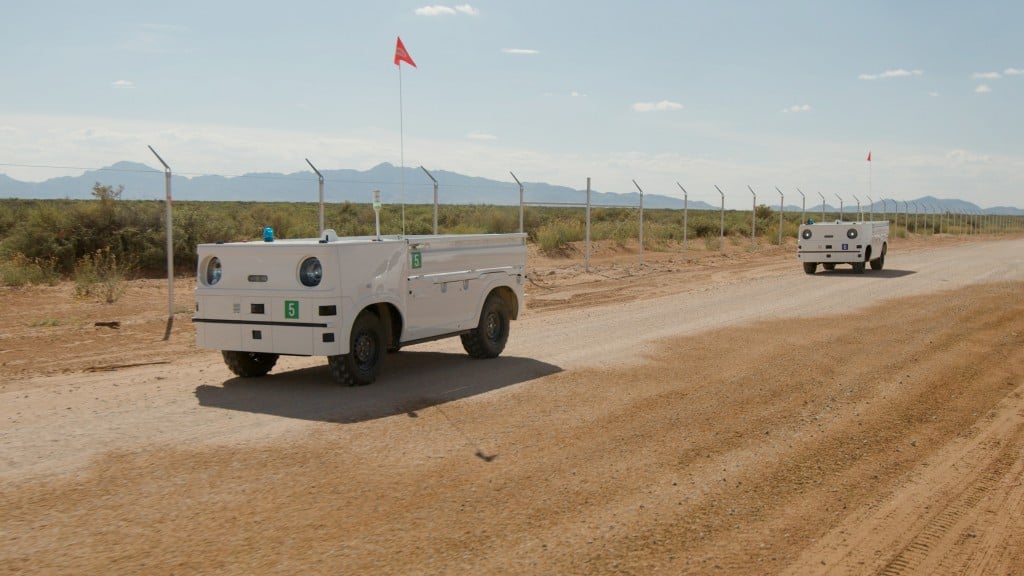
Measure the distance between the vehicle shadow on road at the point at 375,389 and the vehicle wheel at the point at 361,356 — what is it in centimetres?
11

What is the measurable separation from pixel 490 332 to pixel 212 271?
11.3ft

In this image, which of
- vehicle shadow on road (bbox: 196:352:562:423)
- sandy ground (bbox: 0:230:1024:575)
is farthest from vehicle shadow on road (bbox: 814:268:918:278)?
vehicle shadow on road (bbox: 196:352:562:423)

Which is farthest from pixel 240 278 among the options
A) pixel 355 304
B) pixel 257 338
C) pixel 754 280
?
pixel 754 280

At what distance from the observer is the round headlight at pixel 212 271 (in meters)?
9.50

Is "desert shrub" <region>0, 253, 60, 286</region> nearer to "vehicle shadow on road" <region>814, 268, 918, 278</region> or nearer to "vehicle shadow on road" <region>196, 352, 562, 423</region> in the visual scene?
"vehicle shadow on road" <region>196, 352, 562, 423</region>

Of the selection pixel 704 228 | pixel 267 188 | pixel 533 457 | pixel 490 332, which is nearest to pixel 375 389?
pixel 490 332

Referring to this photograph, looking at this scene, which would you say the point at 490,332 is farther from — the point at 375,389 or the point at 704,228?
the point at 704,228

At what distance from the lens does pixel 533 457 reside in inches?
272

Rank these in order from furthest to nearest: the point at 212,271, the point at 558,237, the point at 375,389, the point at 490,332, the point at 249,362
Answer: the point at 558,237, the point at 490,332, the point at 249,362, the point at 212,271, the point at 375,389

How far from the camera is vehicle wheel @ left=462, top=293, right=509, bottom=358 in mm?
11229

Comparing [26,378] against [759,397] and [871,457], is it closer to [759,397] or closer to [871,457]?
[759,397]

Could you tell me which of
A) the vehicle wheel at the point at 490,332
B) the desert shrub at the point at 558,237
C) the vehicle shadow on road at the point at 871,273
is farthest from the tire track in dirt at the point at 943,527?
the desert shrub at the point at 558,237

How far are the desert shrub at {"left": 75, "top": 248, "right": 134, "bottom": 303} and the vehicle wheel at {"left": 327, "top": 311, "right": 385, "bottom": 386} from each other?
9.54m

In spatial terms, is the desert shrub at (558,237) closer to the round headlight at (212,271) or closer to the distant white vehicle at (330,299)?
the distant white vehicle at (330,299)
